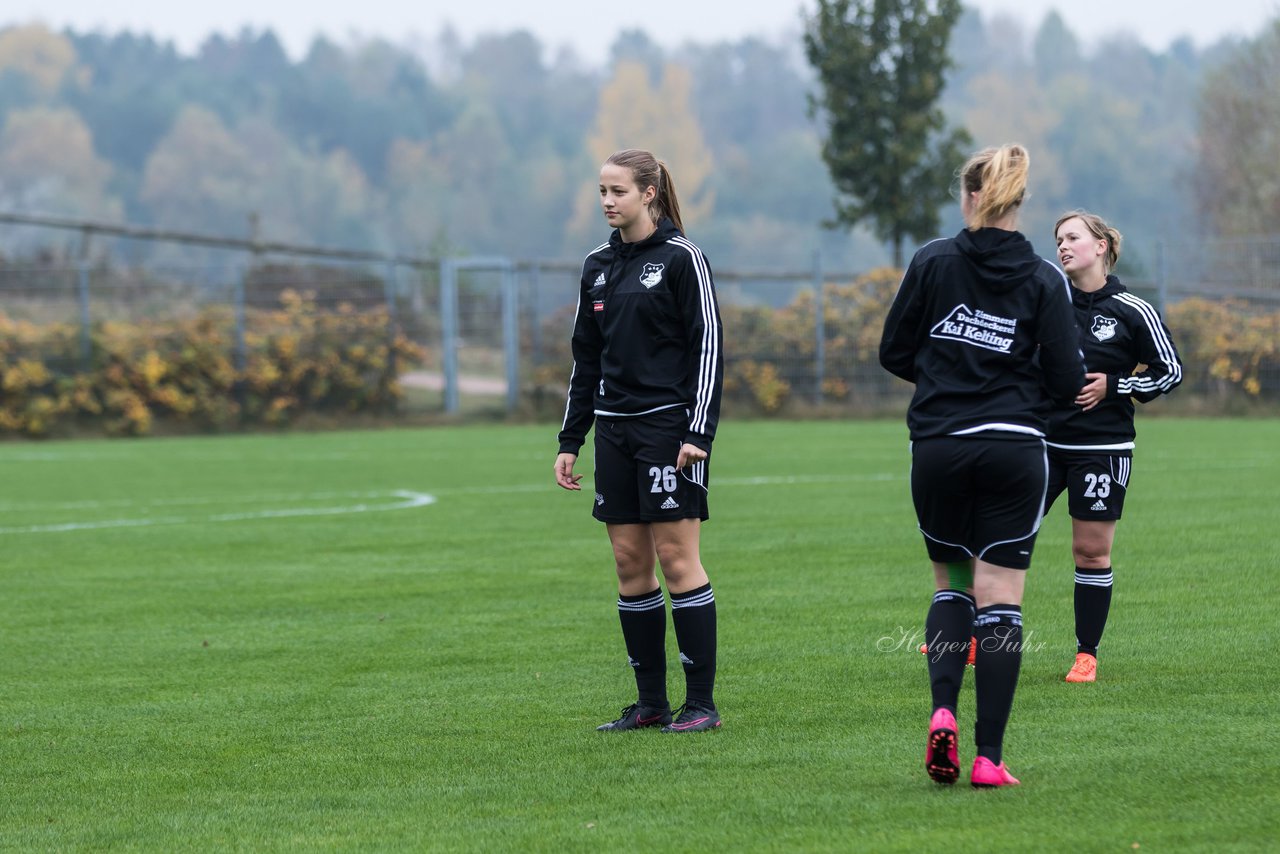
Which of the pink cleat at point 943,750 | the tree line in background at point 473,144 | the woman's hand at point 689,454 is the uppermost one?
the tree line in background at point 473,144

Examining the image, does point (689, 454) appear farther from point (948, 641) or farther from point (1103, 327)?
point (1103, 327)

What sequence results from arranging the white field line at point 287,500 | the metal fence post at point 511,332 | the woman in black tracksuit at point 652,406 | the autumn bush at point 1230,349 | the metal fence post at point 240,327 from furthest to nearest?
1. the metal fence post at point 511,332
2. the metal fence post at point 240,327
3. the autumn bush at point 1230,349
4. the white field line at point 287,500
5. the woman in black tracksuit at point 652,406

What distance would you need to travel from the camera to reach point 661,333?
5672 mm

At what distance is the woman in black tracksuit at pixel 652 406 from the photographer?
→ 5621 mm

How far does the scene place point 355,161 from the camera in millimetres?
149375

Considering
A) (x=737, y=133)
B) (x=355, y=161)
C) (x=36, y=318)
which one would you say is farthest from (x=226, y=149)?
(x=36, y=318)

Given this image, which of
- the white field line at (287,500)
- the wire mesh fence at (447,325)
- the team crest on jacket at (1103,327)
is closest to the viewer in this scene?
the team crest on jacket at (1103,327)

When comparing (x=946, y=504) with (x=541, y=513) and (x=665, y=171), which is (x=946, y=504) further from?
(x=541, y=513)

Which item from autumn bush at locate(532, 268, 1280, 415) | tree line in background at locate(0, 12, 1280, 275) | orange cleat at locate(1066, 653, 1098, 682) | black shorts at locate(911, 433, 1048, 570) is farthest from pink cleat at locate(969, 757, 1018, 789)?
tree line in background at locate(0, 12, 1280, 275)

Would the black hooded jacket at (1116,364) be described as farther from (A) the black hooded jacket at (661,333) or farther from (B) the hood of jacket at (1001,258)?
(B) the hood of jacket at (1001,258)

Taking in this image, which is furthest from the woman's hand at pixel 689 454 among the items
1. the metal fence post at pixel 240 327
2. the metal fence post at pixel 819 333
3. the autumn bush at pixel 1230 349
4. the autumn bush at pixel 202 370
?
the metal fence post at pixel 240 327

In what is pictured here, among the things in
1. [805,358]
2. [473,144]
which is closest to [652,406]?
[805,358]

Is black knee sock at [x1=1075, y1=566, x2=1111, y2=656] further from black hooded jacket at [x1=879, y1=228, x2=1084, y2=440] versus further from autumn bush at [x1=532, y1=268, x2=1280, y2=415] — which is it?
autumn bush at [x1=532, y1=268, x2=1280, y2=415]

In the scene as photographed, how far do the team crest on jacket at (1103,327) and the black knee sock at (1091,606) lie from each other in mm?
933
